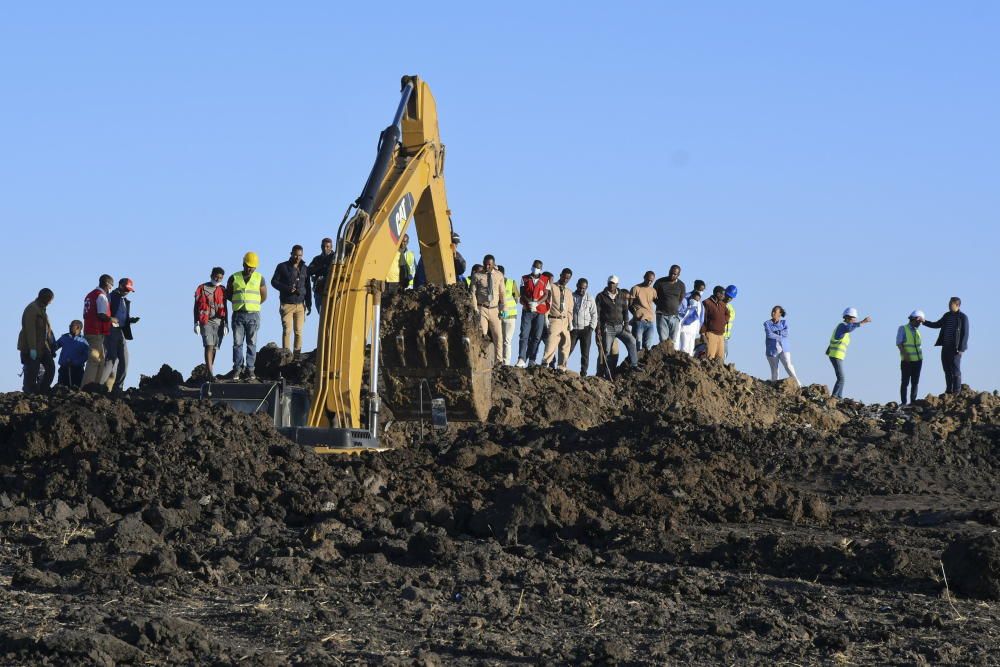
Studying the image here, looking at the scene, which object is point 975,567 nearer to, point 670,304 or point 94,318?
point 94,318

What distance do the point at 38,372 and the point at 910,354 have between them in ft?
46.6

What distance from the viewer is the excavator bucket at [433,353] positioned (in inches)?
630

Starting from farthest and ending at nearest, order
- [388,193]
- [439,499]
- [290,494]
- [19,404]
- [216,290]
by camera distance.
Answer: [216,290]
[19,404]
[388,193]
[439,499]
[290,494]

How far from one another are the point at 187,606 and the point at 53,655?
1542 millimetres

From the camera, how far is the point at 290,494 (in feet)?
39.6

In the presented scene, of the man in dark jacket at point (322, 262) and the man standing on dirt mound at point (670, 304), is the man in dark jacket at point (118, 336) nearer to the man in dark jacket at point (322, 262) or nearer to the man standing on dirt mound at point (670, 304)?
the man in dark jacket at point (322, 262)

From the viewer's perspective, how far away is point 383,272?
49.9ft

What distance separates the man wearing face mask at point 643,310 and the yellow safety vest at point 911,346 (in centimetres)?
429

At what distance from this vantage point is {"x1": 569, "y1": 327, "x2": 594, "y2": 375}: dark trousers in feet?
77.7

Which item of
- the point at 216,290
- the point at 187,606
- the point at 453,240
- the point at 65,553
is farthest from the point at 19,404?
the point at 187,606

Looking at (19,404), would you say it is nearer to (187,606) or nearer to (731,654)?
(187,606)

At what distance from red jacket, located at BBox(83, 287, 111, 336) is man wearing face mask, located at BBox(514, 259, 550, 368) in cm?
637

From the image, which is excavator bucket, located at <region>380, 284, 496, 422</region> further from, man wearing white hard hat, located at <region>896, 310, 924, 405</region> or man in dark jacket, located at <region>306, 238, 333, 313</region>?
man wearing white hard hat, located at <region>896, 310, 924, 405</region>

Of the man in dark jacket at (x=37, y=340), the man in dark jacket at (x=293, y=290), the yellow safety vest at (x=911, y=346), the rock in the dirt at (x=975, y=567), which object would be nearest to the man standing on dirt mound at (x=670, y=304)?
the yellow safety vest at (x=911, y=346)
